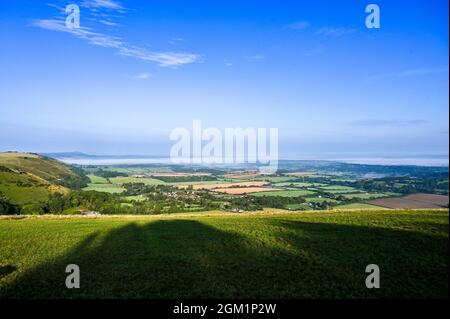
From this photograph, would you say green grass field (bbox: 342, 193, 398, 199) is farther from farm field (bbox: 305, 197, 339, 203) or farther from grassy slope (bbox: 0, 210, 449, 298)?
grassy slope (bbox: 0, 210, 449, 298)

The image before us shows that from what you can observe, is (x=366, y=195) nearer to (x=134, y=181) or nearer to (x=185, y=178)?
(x=185, y=178)

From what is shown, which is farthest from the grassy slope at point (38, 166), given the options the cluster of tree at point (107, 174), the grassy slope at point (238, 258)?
the grassy slope at point (238, 258)

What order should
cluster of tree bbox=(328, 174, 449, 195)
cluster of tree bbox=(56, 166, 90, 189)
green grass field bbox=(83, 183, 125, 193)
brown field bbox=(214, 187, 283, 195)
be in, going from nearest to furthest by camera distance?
cluster of tree bbox=(328, 174, 449, 195)
green grass field bbox=(83, 183, 125, 193)
brown field bbox=(214, 187, 283, 195)
cluster of tree bbox=(56, 166, 90, 189)

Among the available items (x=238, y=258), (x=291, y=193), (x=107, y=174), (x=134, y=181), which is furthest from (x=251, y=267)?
(x=107, y=174)

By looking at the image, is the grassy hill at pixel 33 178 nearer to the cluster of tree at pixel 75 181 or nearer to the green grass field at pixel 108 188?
the cluster of tree at pixel 75 181

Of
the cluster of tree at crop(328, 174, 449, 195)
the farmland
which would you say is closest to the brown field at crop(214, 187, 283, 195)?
the farmland

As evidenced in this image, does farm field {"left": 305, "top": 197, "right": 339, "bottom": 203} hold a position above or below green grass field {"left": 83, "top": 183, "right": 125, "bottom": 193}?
below
